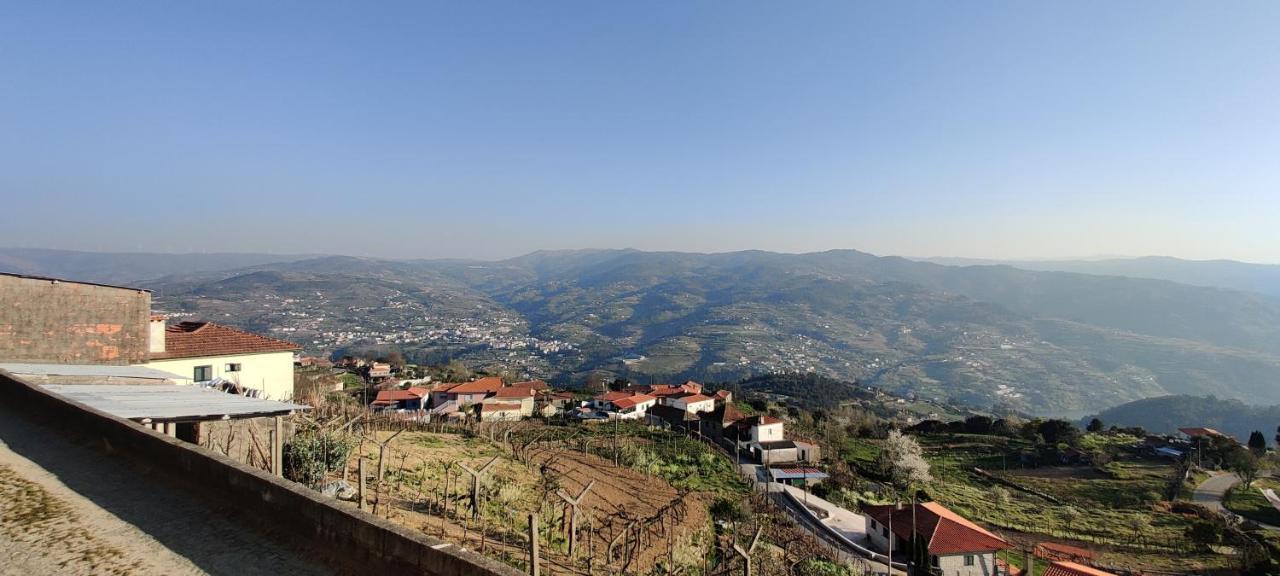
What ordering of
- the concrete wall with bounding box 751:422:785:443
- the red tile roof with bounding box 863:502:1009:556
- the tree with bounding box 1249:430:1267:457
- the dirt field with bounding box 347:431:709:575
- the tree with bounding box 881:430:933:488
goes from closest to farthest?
1. the dirt field with bounding box 347:431:709:575
2. the red tile roof with bounding box 863:502:1009:556
3. the tree with bounding box 881:430:933:488
4. the concrete wall with bounding box 751:422:785:443
5. the tree with bounding box 1249:430:1267:457

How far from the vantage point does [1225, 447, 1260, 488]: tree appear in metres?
35.7

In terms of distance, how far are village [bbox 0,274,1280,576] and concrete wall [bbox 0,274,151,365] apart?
0.05 m

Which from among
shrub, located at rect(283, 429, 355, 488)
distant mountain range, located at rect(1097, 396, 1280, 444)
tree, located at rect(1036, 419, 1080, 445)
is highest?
shrub, located at rect(283, 429, 355, 488)

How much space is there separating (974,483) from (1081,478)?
7.71 metres

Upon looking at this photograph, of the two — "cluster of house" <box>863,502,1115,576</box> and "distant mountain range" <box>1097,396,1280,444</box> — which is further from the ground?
"cluster of house" <box>863,502,1115,576</box>

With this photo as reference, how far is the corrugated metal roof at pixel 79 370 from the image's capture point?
12133mm

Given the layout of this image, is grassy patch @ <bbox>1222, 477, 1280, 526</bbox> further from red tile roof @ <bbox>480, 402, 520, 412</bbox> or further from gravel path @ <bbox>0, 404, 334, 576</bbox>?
gravel path @ <bbox>0, 404, 334, 576</bbox>

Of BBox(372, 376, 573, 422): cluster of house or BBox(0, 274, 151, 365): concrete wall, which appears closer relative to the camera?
BBox(0, 274, 151, 365): concrete wall

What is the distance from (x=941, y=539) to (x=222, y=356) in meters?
24.7

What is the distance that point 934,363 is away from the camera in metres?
166

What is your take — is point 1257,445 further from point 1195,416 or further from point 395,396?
point 1195,416

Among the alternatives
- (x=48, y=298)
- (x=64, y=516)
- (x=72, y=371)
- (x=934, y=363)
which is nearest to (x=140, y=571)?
(x=64, y=516)

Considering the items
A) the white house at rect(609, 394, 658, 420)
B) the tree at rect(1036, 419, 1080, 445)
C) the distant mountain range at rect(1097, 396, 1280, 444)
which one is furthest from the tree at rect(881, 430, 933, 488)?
the distant mountain range at rect(1097, 396, 1280, 444)

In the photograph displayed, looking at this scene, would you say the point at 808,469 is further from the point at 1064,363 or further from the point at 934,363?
the point at 1064,363
